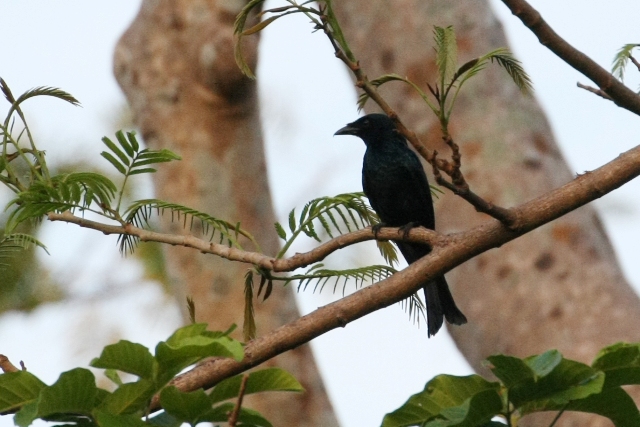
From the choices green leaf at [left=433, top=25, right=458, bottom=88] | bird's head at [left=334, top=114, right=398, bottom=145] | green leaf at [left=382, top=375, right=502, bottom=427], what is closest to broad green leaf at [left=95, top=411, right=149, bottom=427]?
green leaf at [left=382, top=375, right=502, bottom=427]

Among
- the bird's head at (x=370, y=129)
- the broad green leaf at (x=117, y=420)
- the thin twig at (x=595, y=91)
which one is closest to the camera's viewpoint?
the broad green leaf at (x=117, y=420)

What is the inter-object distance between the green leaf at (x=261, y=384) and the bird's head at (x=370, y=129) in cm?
374

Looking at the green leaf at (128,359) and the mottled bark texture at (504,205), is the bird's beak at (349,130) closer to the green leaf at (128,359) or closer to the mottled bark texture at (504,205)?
the mottled bark texture at (504,205)

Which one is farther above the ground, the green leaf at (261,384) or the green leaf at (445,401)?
the green leaf at (261,384)

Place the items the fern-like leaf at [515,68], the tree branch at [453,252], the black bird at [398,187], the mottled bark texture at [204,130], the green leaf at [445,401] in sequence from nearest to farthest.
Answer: the green leaf at [445,401] < the tree branch at [453,252] < the fern-like leaf at [515,68] < the black bird at [398,187] < the mottled bark texture at [204,130]

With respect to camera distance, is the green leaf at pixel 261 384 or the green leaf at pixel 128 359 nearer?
the green leaf at pixel 128 359

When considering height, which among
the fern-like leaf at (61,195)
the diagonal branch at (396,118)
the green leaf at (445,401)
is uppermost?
the fern-like leaf at (61,195)

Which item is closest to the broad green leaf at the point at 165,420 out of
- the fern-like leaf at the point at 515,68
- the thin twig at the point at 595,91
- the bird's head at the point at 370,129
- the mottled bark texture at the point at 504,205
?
the fern-like leaf at the point at 515,68

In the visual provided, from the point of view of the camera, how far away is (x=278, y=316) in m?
5.57

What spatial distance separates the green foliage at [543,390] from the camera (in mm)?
1365

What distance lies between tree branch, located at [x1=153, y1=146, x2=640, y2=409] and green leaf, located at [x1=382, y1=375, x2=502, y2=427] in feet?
2.12

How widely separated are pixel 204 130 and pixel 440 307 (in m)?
2.50

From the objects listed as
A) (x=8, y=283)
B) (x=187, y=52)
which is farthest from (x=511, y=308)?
(x=8, y=283)

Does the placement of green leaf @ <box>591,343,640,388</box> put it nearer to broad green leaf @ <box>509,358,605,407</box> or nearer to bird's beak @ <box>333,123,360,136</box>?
broad green leaf @ <box>509,358,605,407</box>
